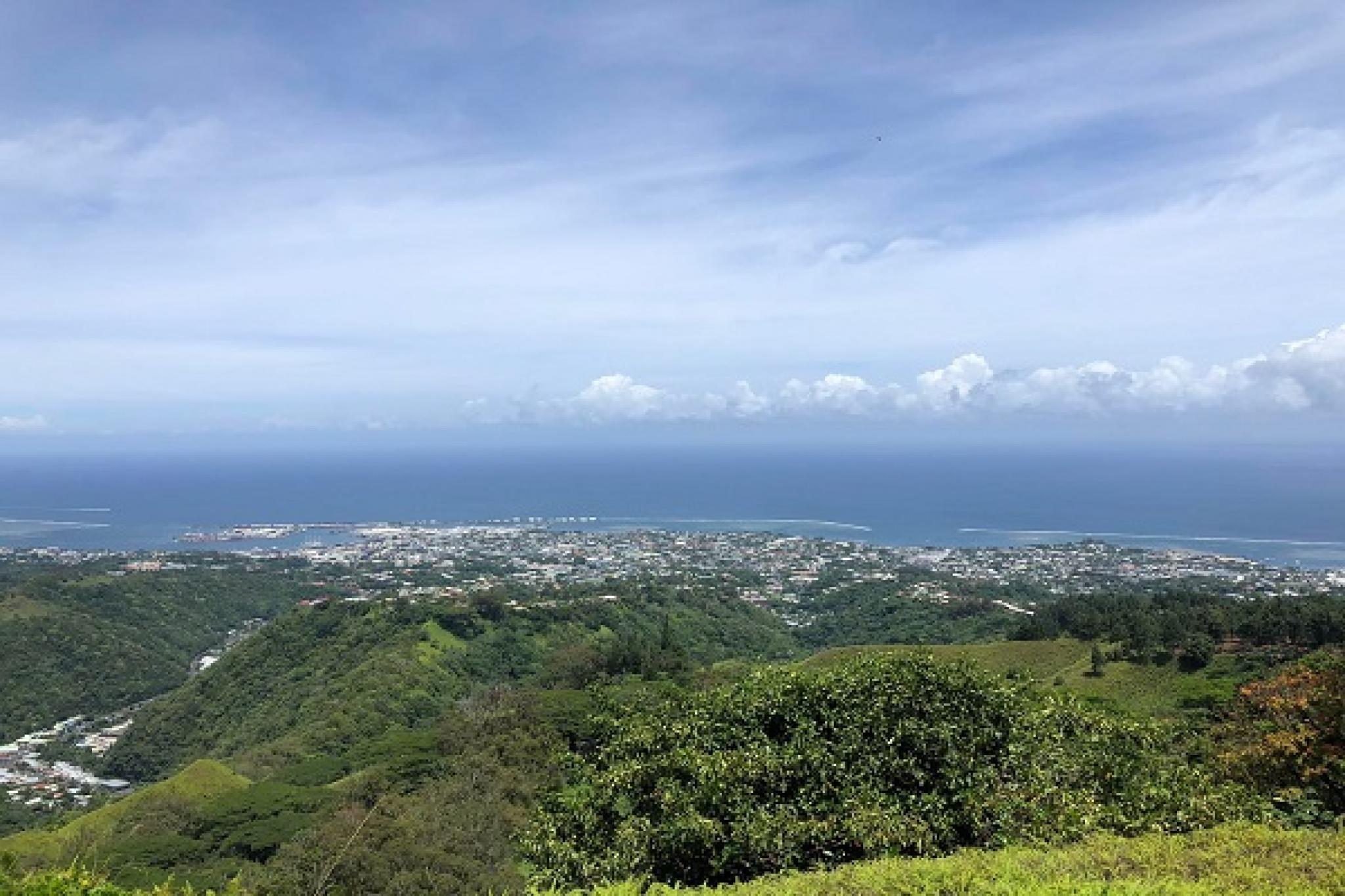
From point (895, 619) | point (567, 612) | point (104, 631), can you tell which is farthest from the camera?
point (895, 619)

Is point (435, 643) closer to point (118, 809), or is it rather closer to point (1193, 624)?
point (118, 809)

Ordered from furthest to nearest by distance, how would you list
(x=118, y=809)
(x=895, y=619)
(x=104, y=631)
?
1. (x=895, y=619)
2. (x=104, y=631)
3. (x=118, y=809)

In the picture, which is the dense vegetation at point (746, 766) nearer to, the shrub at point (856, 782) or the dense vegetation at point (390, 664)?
the shrub at point (856, 782)

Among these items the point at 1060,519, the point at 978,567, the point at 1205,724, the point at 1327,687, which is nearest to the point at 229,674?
the point at 1205,724

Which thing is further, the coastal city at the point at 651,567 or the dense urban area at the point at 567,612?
the coastal city at the point at 651,567

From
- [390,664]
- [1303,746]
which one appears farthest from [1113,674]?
[390,664]

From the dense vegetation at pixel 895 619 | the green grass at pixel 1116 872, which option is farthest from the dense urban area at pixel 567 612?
the green grass at pixel 1116 872
